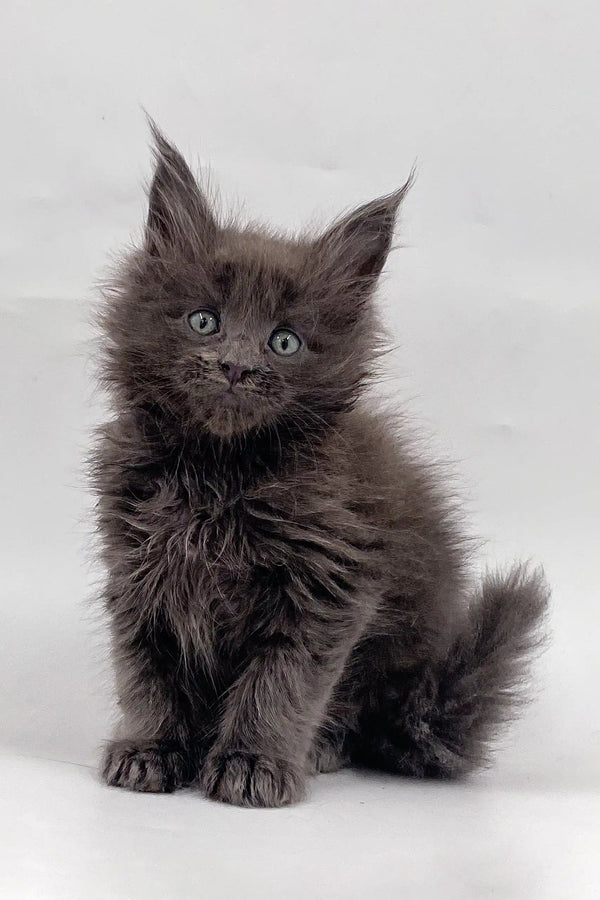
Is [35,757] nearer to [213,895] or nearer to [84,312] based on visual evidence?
[213,895]

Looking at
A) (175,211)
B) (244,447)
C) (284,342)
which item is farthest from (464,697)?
(175,211)

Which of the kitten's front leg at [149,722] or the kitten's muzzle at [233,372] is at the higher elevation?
the kitten's muzzle at [233,372]

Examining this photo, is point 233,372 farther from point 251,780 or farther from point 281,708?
point 251,780

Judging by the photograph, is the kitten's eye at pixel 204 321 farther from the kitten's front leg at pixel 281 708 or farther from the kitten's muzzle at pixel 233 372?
the kitten's front leg at pixel 281 708

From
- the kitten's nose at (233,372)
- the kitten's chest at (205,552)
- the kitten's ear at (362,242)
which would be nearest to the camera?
the kitten's nose at (233,372)

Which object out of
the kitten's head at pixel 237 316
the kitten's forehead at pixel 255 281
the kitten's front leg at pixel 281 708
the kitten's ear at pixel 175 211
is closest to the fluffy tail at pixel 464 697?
the kitten's front leg at pixel 281 708

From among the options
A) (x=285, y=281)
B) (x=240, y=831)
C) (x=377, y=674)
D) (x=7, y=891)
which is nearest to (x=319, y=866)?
(x=240, y=831)

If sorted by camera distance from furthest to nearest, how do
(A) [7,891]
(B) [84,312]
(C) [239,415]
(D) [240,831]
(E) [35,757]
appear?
(B) [84,312]
(E) [35,757]
(C) [239,415]
(D) [240,831]
(A) [7,891]
